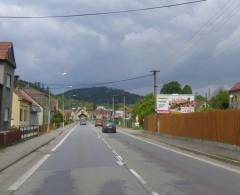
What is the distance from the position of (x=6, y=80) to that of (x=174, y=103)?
31542 millimetres

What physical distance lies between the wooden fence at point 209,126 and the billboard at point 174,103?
1717 centimetres

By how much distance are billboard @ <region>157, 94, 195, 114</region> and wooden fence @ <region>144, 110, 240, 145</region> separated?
56.3ft

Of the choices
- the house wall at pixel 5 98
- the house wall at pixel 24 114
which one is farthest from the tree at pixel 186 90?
the house wall at pixel 5 98

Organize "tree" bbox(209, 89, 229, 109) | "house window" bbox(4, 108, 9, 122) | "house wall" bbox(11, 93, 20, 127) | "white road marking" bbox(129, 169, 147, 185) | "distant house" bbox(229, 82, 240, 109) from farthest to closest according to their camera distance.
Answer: "tree" bbox(209, 89, 229, 109) < "distant house" bbox(229, 82, 240, 109) < "house wall" bbox(11, 93, 20, 127) < "house window" bbox(4, 108, 9, 122) < "white road marking" bbox(129, 169, 147, 185)

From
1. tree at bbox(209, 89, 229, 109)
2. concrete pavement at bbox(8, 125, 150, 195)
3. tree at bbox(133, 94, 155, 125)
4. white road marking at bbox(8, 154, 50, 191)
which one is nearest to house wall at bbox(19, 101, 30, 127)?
tree at bbox(133, 94, 155, 125)

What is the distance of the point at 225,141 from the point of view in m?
30.7

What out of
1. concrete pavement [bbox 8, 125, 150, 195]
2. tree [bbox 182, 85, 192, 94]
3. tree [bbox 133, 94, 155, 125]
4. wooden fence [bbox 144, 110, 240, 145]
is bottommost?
concrete pavement [bbox 8, 125, 150, 195]

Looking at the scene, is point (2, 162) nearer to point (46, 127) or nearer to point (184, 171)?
point (184, 171)

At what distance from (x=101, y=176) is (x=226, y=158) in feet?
29.2

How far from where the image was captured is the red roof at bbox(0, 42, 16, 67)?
43219 millimetres

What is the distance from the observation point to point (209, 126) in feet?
113

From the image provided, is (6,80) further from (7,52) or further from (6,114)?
(6,114)

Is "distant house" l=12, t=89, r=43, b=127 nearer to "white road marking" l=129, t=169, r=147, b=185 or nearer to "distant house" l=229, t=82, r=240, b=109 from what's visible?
"distant house" l=229, t=82, r=240, b=109

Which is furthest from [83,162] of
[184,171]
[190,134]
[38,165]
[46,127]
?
[46,127]
